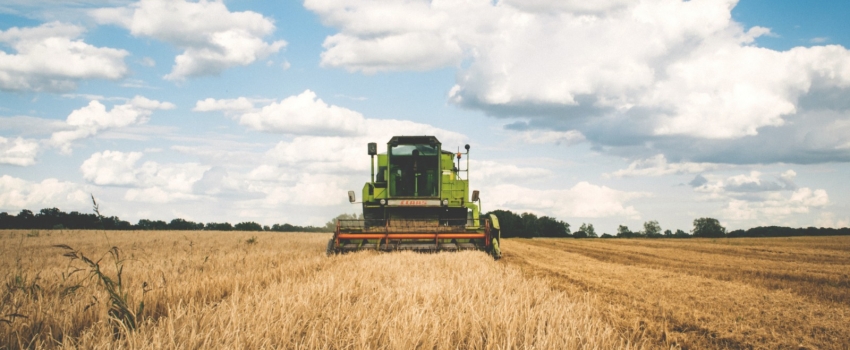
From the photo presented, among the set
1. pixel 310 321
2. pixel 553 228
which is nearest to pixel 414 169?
pixel 310 321

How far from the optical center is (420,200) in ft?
47.1

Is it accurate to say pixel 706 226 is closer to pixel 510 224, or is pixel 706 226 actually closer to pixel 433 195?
pixel 510 224

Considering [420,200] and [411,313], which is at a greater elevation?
[420,200]

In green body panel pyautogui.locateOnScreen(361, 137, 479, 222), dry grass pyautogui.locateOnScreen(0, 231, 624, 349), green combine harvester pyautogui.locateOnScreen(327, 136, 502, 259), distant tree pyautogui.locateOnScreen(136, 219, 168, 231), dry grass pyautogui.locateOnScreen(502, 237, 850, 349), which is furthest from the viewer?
distant tree pyautogui.locateOnScreen(136, 219, 168, 231)

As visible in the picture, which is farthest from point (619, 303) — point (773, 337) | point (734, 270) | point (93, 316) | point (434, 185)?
point (434, 185)

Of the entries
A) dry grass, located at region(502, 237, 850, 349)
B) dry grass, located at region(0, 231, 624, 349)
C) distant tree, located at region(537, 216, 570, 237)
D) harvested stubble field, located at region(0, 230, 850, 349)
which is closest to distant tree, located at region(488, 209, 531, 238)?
distant tree, located at region(537, 216, 570, 237)

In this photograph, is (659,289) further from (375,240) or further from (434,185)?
(434,185)

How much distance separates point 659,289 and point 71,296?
7266 millimetres

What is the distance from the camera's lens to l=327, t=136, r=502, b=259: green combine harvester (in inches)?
504

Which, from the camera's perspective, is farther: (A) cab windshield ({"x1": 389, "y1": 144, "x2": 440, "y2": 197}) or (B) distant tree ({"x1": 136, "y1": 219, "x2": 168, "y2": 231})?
(B) distant tree ({"x1": 136, "y1": 219, "x2": 168, "y2": 231})

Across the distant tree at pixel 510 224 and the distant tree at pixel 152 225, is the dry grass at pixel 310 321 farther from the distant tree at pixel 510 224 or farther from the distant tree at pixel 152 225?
the distant tree at pixel 510 224

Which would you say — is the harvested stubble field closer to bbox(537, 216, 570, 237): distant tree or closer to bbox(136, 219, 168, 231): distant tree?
bbox(136, 219, 168, 231): distant tree

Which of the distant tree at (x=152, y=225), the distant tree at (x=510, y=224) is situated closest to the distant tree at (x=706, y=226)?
the distant tree at (x=510, y=224)

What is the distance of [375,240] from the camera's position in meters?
12.9
